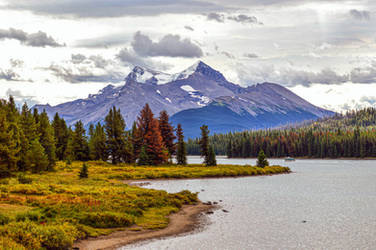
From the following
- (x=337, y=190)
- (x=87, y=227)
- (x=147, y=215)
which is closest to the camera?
(x=87, y=227)

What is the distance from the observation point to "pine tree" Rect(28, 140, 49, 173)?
75.4m

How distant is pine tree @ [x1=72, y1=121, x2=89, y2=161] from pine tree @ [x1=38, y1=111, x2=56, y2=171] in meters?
20.9

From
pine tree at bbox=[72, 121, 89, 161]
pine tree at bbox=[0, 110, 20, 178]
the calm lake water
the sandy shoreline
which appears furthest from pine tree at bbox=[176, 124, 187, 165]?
the sandy shoreline

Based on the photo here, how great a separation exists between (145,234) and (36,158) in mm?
49203

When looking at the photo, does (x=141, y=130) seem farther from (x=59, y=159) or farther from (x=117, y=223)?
(x=117, y=223)

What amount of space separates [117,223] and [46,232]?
29.6 ft

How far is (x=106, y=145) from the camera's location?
119 meters

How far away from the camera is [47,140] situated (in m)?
88.6

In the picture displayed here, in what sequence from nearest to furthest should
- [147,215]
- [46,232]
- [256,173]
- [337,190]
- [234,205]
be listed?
1. [46,232]
2. [147,215]
3. [234,205]
4. [337,190]
5. [256,173]

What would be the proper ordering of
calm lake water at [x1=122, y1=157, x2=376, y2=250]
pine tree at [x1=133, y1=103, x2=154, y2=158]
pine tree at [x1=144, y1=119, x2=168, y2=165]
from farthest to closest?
1. pine tree at [x1=133, y1=103, x2=154, y2=158]
2. pine tree at [x1=144, y1=119, x2=168, y2=165]
3. calm lake water at [x1=122, y1=157, x2=376, y2=250]

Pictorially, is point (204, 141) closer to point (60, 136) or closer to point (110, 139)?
point (110, 139)

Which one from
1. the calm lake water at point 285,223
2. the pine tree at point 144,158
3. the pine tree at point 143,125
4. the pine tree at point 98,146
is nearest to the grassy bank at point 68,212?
the calm lake water at point 285,223

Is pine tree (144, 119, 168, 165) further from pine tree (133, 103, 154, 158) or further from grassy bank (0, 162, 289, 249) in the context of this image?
grassy bank (0, 162, 289, 249)

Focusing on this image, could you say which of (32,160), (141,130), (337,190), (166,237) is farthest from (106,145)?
(166,237)
